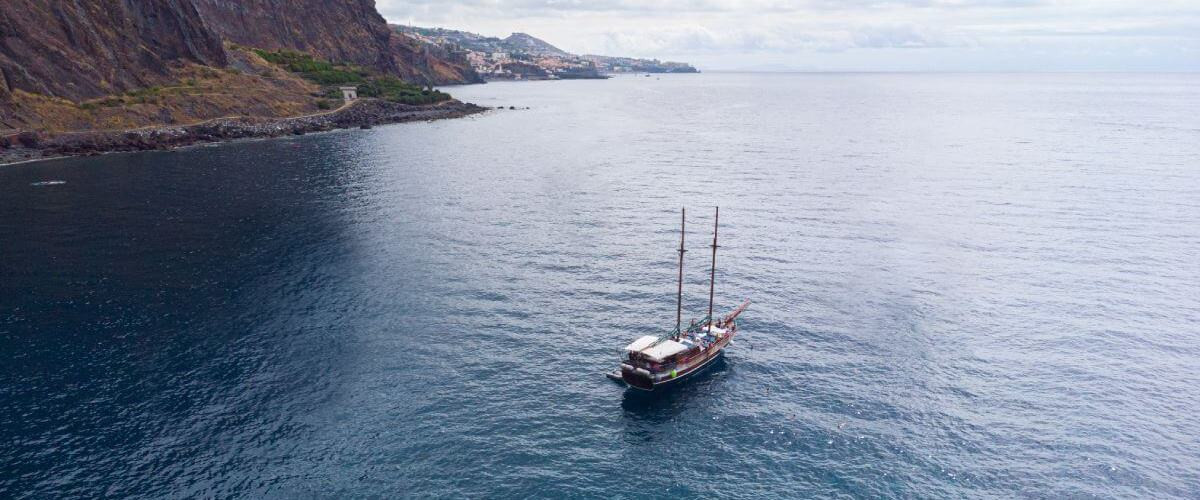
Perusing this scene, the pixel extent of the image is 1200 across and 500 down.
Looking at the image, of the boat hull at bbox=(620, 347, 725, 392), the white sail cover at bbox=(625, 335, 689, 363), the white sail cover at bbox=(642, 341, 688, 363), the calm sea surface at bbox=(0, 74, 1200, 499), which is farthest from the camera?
the white sail cover at bbox=(625, 335, 689, 363)

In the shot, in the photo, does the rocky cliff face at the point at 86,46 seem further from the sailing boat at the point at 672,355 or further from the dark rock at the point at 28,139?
the sailing boat at the point at 672,355

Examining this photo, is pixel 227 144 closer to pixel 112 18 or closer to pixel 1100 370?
pixel 112 18

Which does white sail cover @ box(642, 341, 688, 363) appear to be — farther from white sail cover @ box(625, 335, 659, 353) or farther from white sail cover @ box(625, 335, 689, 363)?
white sail cover @ box(625, 335, 659, 353)

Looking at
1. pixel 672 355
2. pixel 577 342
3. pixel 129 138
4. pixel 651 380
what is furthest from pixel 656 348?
pixel 129 138

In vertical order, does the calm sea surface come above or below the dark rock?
below

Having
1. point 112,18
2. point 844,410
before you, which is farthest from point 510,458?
point 112,18

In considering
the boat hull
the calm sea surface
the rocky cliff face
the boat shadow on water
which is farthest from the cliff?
the boat shadow on water
